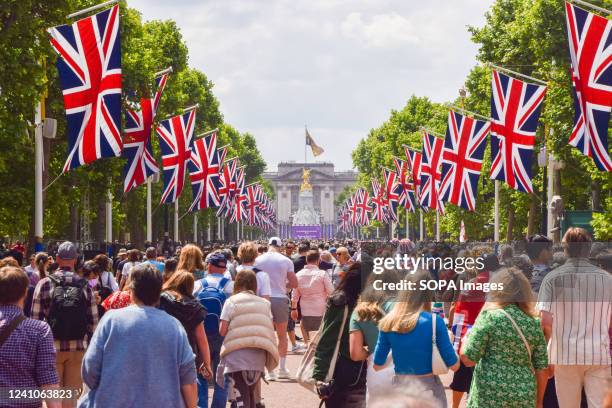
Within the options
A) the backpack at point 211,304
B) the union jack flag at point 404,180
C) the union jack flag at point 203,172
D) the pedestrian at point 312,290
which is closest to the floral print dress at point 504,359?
the backpack at point 211,304

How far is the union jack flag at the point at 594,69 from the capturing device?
19.0 meters

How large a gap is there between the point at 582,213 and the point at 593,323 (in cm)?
2890

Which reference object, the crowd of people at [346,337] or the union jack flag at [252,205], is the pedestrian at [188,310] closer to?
the crowd of people at [346,337]

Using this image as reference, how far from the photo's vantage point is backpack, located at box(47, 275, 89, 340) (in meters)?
11.1

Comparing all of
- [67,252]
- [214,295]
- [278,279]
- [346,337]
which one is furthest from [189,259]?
[278,279]

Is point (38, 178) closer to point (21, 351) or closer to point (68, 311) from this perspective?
point (68, 311)

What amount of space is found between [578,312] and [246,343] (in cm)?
308

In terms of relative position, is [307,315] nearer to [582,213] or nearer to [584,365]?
[584,365]

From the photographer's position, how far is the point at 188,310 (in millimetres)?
10039

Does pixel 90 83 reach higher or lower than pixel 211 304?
higher

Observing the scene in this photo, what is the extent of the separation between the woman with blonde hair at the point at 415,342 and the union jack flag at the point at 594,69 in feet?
40.7

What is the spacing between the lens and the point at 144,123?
2947cm

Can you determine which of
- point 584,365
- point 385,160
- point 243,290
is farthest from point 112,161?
point 385,160

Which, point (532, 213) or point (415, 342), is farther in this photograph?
point (532, 213)
